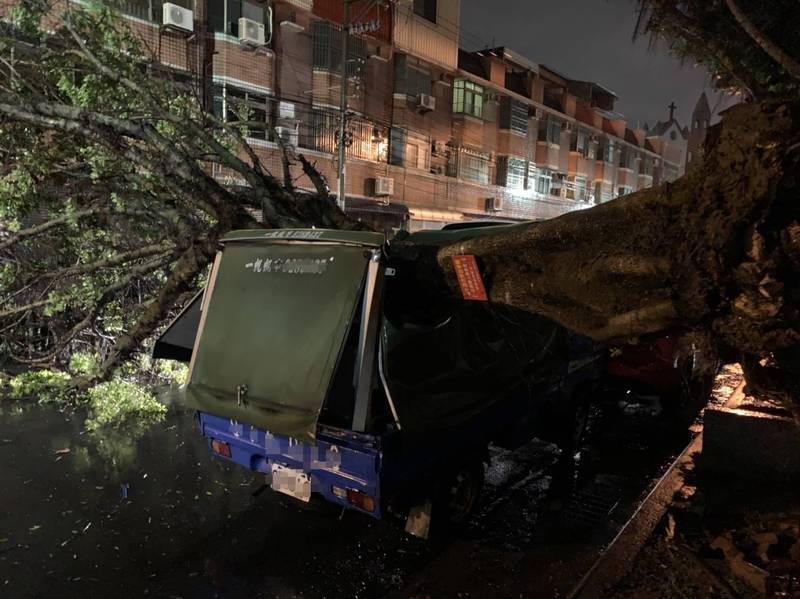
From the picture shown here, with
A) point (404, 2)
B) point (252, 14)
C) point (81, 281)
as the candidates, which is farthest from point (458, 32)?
point (81, 281)

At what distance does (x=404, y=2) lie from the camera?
21594mm

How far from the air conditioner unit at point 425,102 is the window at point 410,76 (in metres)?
0.25

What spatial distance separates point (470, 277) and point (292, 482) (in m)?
2.09

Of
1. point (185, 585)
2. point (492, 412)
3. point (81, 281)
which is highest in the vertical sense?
point (81, 281)

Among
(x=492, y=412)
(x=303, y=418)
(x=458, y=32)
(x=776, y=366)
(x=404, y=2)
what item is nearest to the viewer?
(x=776, y=366)

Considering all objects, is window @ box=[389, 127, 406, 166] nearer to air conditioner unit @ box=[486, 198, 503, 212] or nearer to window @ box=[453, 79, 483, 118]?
window @ box=[453, 79, 483, 118]

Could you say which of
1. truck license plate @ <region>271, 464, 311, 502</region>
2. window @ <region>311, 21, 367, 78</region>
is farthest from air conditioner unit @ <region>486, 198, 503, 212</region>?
truck license plate @ <region>271, 464, 311, 502</region>

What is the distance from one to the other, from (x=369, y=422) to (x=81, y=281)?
207 inches

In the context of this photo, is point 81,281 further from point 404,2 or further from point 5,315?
point 404,2

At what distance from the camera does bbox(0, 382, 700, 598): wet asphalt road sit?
405 centimetres

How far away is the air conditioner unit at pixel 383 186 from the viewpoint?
67.7ft

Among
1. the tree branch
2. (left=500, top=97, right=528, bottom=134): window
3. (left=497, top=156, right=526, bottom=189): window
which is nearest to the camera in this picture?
the tree branch

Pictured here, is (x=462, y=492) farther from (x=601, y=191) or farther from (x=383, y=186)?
(x=601, y=191)

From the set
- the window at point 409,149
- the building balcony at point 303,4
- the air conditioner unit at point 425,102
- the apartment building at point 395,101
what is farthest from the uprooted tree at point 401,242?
the air conditioner unit at point 425,102
